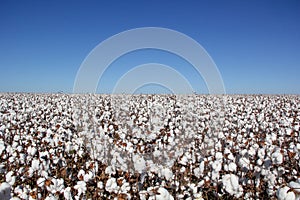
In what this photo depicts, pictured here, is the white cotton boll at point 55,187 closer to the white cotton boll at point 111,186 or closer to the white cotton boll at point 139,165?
the white cotton boll at point 111,186

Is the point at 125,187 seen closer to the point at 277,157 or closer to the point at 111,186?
the point at 111,186

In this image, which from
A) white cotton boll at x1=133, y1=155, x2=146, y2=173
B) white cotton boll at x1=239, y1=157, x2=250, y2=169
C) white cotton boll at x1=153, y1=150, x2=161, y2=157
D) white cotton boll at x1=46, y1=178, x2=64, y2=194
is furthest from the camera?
white cotton boll at x1=153, y1=150, x2=161, y2=157

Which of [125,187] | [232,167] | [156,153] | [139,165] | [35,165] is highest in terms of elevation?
[156,153]

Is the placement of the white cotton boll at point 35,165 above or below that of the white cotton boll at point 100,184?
above

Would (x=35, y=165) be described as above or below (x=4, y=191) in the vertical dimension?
above

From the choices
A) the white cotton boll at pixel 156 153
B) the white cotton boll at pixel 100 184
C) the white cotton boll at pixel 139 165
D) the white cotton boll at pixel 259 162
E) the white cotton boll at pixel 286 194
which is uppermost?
the white cotton boll at pixel 156 153

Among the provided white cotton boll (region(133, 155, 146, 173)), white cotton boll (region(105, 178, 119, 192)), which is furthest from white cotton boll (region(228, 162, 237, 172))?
white cotton boll (region(105, 178, 119, 192))

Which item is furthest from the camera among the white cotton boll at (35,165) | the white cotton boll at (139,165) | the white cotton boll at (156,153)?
the white cotton boll at (156,153)

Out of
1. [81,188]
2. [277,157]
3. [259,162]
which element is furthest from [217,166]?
[81,188]

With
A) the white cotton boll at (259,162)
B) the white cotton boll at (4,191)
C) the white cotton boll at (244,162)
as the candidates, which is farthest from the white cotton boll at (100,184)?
the white cotton boll at (259,162)

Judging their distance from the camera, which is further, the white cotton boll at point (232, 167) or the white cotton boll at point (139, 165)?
the white cotton boll at point (139, 165)

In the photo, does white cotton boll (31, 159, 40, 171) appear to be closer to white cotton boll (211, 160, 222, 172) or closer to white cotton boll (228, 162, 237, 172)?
white cotton boll (211, 160, 222, 172)

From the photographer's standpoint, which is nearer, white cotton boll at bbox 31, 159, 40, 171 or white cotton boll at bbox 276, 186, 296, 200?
white cotton boll at bbox 276, 186, 296, 200

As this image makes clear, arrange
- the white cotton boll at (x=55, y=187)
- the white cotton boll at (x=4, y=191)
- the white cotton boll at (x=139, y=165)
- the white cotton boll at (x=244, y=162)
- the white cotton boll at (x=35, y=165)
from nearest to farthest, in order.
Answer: the white cotton boll at (x=4, y=191), the white cotton boll at (x=55, y=187), the white cotton boll at (x=244, y=162), the white cotton boll at (x=139, y=165), the white cotton boll at (x=35, y=165)
